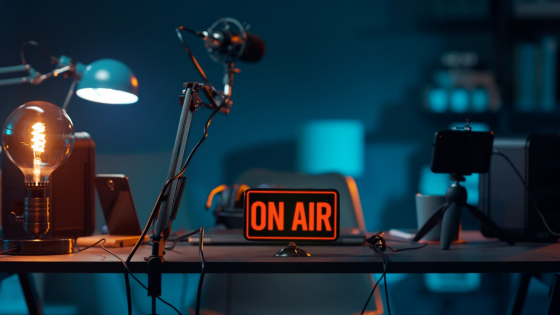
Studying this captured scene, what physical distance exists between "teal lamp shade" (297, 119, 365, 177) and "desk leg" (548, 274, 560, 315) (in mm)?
1477

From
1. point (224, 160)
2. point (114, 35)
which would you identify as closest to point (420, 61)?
point (224, 160)

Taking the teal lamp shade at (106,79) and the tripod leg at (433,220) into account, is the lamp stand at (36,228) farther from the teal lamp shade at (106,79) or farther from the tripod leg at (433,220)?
the tripod leg at (433,220)

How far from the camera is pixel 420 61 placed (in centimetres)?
246

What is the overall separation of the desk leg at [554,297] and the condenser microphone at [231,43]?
896 millimetres

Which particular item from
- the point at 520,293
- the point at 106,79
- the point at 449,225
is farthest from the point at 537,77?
the point at 106,79

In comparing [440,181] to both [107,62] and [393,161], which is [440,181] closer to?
[393,161]

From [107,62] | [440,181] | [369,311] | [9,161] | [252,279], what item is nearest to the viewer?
[9,161]

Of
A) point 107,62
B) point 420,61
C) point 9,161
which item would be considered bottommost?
point 9,161

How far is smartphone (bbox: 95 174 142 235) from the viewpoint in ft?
3.81

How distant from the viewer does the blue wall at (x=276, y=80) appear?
243 centimetres

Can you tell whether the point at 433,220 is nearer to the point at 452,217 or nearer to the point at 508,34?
the point at 452,217

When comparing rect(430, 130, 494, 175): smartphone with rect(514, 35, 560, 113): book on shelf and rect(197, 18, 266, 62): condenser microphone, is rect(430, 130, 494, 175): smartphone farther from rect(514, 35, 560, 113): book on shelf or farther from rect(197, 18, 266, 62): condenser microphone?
rect(514, 35, 560, 113): book on shelf

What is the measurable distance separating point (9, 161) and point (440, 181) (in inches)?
77.2

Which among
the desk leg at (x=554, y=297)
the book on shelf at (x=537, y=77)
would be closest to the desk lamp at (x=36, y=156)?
the desk leg at (x=554, y=297)
